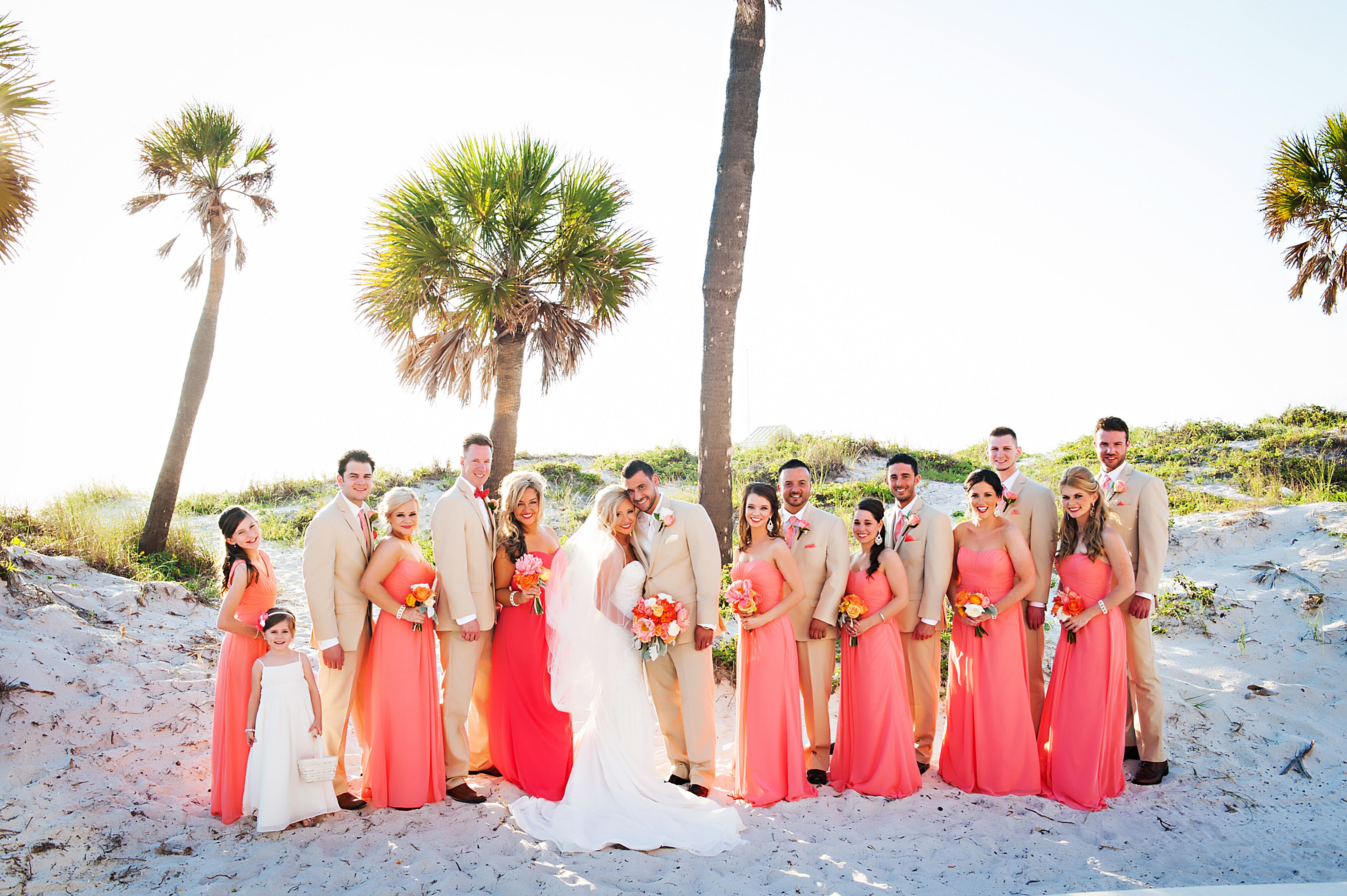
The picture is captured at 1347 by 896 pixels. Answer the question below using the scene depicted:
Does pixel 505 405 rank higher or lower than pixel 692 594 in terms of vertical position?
higher

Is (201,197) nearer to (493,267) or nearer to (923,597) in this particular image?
(493,267)

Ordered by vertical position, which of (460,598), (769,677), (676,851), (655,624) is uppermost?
(460,598)

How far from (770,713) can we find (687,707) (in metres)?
0.64

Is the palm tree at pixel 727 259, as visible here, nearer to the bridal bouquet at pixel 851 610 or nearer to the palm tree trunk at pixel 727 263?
the palm tree trunk at pixel 727 263

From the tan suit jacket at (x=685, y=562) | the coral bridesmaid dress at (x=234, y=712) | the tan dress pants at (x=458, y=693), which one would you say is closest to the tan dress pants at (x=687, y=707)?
the tan suit jacket at (x=685, y=562)

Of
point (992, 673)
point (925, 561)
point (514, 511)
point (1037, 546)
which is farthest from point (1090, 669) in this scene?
point (514, 511)

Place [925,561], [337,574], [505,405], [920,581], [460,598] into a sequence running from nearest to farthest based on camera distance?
1. [337,574]
2. [460,598]
3. [925,561]
4. [920,581]
5. [505,405]

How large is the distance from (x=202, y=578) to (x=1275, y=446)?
62.1ft

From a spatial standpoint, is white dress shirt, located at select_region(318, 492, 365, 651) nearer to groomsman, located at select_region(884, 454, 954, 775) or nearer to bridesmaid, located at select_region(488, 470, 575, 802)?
bridesmaid, located at select_region(488, 470, 575, 802)

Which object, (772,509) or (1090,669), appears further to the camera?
(772,509)

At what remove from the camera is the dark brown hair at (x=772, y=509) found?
5707mm

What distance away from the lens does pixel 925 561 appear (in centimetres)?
591

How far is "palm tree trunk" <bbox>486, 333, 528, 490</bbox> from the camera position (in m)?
11.0

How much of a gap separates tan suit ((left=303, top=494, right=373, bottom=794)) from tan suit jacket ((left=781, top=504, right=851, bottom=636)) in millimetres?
3202
